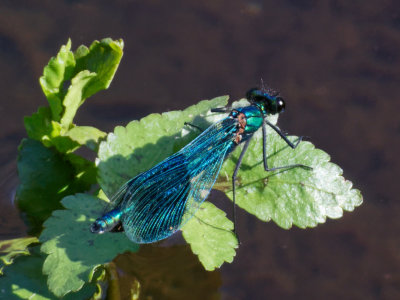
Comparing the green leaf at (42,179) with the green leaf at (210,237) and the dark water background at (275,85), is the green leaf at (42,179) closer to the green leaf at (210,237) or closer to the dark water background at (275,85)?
the dark water background at (275,85)

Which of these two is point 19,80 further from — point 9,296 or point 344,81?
point 344,81

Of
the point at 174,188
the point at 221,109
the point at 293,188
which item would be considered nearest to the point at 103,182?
the point at 174,188

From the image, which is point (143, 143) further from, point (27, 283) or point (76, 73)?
point (27, 283)

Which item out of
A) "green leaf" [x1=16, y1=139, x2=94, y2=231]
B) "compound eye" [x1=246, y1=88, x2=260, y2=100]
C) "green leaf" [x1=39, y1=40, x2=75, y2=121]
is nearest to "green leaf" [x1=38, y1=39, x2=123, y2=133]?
"green leaf" [x1=39, y1=40, x2=75, y2=121]

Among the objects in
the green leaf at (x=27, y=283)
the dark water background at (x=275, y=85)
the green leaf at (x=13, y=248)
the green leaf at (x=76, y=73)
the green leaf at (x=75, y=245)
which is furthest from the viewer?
the dark water background at (x=275, y=85)

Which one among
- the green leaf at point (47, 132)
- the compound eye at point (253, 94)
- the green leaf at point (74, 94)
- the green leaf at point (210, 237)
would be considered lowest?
the green leaf at point (210, 237)

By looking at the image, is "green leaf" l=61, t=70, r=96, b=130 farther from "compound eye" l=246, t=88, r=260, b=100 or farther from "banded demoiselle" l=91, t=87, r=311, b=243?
"compound eye" l=246, t=88, r=260, b=100

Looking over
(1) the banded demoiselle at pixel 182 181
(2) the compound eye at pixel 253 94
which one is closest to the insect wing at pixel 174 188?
(1) the banded demoiselle at pixel 182 181
